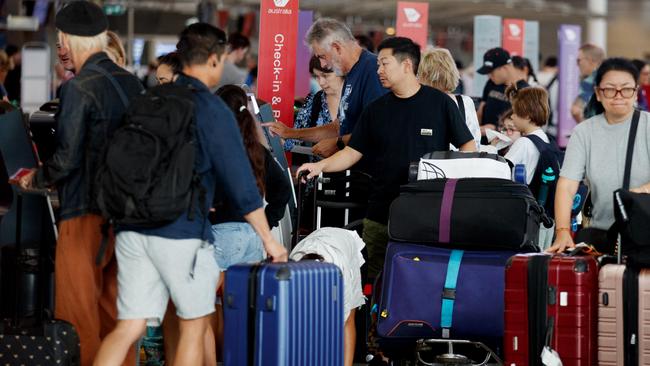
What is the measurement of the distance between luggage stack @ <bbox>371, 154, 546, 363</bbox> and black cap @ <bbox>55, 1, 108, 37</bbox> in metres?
1.66

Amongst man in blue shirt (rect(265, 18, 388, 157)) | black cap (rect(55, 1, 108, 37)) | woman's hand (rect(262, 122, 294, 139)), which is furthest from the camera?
man in blue shirt (rect(265, 18, 388, 157))

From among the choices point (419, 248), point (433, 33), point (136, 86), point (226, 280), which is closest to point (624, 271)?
point (419, 248)

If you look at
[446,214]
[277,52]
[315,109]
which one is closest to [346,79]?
[315,109]

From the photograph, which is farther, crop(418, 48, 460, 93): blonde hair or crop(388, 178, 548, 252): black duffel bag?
crop(418, 48, 460, 93): blonde hair

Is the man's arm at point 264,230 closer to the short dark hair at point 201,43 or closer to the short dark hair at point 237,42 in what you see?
the short dark hair at point 201,43

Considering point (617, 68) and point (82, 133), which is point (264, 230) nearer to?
point (82, 133)

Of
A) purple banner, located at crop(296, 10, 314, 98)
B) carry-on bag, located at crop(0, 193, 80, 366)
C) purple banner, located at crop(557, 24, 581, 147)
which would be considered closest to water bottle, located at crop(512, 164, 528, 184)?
carry-on bag, located at crop(0, 193, 80, 366)

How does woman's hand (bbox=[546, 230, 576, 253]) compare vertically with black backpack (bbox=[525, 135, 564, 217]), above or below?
below

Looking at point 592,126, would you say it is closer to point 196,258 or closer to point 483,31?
point 196,258

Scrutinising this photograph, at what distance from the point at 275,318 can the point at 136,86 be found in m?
1.20

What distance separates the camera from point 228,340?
5.15 m

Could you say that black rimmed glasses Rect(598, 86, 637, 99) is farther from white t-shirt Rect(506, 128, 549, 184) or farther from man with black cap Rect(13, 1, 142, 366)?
white t-shirt Rect(506, 128, 549, 184)

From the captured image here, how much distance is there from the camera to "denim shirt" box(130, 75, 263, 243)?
490cm

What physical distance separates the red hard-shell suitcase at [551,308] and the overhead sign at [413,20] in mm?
9671
